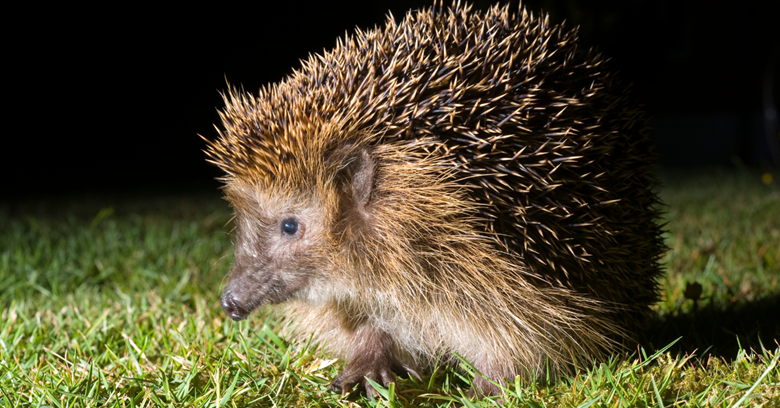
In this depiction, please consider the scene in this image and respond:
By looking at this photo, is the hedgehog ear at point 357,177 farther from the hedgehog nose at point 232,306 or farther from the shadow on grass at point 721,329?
the shadow on grass at point 721,329

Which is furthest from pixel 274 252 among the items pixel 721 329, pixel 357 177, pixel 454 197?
pixel 721 329

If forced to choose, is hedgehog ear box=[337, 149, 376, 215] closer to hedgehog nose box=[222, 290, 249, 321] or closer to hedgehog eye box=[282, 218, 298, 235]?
hedgehog eye box=[282, 218, 298, 235]

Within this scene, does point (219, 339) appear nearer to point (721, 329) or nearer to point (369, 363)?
point (369, 363)

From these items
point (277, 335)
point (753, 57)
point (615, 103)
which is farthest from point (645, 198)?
point (753, 57)

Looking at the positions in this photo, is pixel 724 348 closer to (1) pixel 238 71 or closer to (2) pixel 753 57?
(1) pixel 238 71

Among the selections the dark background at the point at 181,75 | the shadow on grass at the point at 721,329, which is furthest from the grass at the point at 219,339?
the dark background at the point at 181,75

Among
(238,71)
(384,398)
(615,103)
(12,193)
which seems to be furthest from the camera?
(238,71)

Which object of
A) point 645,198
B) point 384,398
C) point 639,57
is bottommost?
point 384,398
